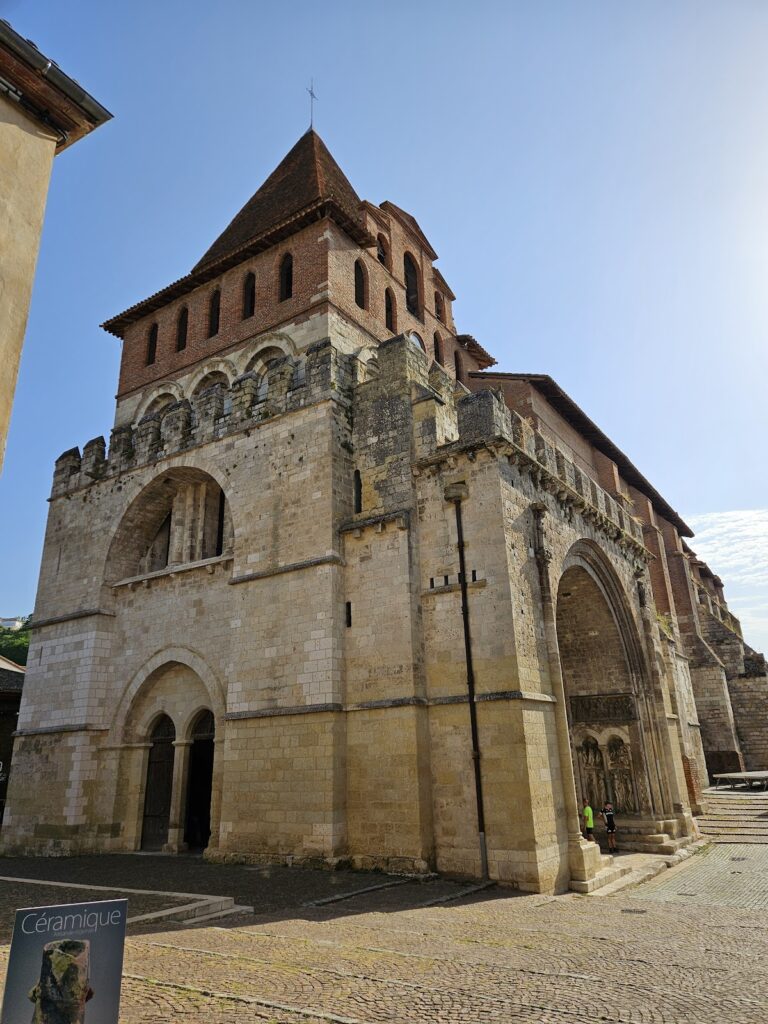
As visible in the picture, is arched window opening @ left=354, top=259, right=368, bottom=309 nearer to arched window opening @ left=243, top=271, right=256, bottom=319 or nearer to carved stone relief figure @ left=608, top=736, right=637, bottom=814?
arched window opening @ left=243, top=271, right=256, bottom=319

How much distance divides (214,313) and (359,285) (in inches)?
177

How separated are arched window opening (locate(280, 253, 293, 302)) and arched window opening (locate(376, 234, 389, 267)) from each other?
310 cm

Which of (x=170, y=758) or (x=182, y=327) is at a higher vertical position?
(x=182, y=327)

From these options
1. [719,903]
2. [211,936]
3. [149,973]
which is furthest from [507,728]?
[149,973]

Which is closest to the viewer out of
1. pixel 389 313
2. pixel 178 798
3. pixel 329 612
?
pixel 329 612

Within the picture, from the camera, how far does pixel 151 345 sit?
21.0m

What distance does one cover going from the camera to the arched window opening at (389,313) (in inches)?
763

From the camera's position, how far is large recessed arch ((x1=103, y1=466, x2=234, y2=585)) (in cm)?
1592

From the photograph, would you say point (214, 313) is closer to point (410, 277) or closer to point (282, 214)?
point (282, 214)

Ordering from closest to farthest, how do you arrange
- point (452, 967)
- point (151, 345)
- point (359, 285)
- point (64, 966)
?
point (64, 966)
point (452, 967)
point (359, 285)
point (151, 345)

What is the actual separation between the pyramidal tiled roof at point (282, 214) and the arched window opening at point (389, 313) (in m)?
1.74

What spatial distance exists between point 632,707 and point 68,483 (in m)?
15.4

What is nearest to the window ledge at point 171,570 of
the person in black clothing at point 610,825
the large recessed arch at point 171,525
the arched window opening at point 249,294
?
the large recessed arch at point 171,525

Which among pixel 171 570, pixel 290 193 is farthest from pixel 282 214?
pixel 171 570
